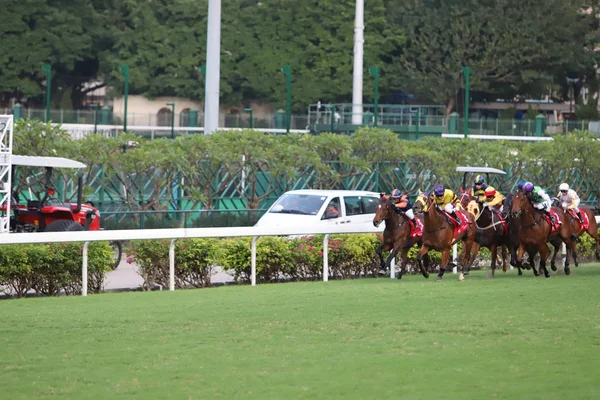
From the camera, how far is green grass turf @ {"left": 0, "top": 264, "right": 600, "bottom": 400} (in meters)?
9.37

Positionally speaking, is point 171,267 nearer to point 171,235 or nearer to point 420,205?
point 171,235

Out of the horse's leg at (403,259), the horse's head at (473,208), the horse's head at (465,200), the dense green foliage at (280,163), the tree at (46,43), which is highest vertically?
the tree at (46,43)

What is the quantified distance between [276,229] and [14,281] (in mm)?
4546

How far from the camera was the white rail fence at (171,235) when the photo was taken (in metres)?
16.6

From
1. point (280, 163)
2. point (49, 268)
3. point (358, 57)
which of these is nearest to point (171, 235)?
point (49, 268)

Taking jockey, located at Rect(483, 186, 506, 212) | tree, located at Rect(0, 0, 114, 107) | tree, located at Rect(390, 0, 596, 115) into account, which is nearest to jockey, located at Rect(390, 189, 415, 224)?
jockey, located at Rect(483, 186, 506, 212)

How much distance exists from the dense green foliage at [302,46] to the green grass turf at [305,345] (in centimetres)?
5075

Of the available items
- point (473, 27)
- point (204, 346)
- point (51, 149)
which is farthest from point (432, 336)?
point (473, 27)

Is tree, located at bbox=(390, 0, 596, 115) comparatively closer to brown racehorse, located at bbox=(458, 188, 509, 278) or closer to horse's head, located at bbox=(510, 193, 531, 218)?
brown racehorse, located at bbox=(458, 188, 509, 278)

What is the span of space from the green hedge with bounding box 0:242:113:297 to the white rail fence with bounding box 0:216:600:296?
0.18 meters

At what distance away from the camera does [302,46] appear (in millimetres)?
70250

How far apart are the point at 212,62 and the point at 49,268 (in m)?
16.9

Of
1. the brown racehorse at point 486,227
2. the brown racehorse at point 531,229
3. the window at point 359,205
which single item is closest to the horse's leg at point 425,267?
the brown racehorse at point 486,227

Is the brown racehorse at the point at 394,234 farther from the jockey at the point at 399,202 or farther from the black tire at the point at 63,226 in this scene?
the black tire at the point at 63,226
